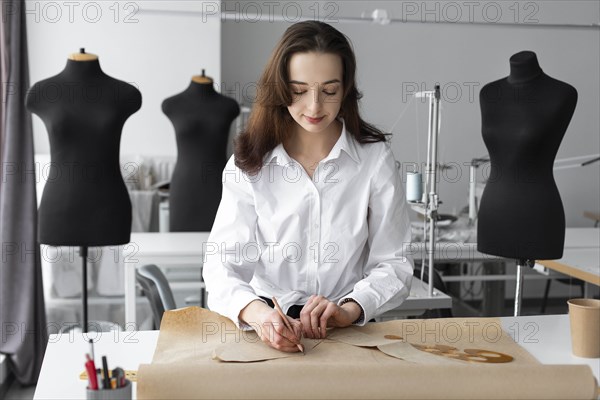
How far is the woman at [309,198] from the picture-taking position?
1588mm

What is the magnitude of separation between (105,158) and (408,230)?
150cm

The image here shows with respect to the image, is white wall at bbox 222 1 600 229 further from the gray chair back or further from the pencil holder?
the pencil holder

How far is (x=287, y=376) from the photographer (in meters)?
1.07

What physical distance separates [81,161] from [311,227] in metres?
1.42

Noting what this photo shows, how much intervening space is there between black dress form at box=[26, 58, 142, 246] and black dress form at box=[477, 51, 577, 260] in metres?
1.40

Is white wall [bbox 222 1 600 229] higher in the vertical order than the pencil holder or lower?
higher

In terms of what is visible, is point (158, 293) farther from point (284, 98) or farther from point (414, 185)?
point (414, 185)

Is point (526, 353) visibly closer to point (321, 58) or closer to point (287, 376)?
point (287, 376)


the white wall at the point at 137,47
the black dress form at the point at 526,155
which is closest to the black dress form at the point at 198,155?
the white wall at the point at 137,47

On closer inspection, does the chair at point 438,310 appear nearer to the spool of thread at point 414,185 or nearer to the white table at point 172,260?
the white table at point 172,260

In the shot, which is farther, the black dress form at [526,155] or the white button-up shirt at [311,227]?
the black dress form at [526,155]

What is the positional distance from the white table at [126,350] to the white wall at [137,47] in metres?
3.34

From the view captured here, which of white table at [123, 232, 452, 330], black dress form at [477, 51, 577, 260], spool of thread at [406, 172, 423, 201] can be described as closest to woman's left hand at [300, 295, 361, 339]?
black dress form at [477, 51, 577, 260]

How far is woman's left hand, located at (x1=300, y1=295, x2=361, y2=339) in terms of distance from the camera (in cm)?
140
